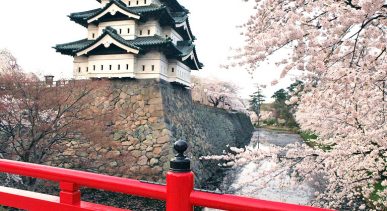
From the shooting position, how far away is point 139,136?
45.2ft

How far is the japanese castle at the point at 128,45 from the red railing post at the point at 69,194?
12.6 meters

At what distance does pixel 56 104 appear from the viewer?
409 inches

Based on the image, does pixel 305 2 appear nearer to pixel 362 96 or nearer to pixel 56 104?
pixel 362 96

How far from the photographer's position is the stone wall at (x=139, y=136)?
1277cm

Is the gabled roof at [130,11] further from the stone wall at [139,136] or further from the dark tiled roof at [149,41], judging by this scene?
the stone wall at [139,136]

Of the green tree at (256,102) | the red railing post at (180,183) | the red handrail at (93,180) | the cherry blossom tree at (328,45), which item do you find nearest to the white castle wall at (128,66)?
the cherry blossom tree at (328,45)

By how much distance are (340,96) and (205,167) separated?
14.5 metres

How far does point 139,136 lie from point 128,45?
4.45 m

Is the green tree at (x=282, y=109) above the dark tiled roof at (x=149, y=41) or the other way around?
the other way around

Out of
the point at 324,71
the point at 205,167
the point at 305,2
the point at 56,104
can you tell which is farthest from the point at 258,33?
the point at 205,167

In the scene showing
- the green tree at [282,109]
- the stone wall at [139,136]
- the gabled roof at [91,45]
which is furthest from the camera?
the green tree at [282,109]

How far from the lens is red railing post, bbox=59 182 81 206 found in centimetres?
226

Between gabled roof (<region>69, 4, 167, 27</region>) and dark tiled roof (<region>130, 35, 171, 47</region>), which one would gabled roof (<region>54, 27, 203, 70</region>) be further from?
gabled roof (<region>69, 4, 167, 27</region>)

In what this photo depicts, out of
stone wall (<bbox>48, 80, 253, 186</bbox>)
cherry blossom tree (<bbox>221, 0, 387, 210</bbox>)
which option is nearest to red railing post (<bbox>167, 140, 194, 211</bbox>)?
cherry blossom tree (<bbox>221, 0, 387, 210</bbox>)
